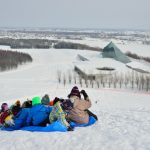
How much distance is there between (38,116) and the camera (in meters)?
10.3

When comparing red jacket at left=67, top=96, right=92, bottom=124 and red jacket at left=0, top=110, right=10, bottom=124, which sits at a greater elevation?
red jacket at left=67, top=96, right=92, bottom=124

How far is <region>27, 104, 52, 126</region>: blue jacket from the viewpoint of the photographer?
1027 cm

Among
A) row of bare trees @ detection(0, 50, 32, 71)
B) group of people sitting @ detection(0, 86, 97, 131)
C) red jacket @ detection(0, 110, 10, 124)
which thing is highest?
A: group of people sitting @ detection(0, 86, 97, 131)

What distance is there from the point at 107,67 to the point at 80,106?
4691cm

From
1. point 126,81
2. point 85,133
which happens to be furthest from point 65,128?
point 126,81

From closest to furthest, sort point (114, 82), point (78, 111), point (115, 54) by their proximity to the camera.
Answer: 1. point (78, 111)
2. point (114, 82)
3. point (115, 54)

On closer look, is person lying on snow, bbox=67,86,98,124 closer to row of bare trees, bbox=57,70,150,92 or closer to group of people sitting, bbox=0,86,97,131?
group of people sitting, bbox=0,86,97,131

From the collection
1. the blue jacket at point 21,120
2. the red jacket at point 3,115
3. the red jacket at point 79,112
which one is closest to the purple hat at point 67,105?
the red jacket at point 79,112

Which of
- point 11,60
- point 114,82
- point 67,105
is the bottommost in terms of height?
point 11,60

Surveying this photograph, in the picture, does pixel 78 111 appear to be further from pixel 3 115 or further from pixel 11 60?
pixel 11 60

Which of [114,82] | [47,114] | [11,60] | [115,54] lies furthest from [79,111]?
[11,60]

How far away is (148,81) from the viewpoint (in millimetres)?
43875

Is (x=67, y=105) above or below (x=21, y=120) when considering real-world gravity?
above

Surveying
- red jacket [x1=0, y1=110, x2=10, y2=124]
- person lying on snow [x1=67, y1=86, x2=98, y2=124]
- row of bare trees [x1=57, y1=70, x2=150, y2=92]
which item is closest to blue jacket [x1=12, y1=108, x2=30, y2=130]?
red jacket [x1=0, y1=110, x2=10, y2=124]
